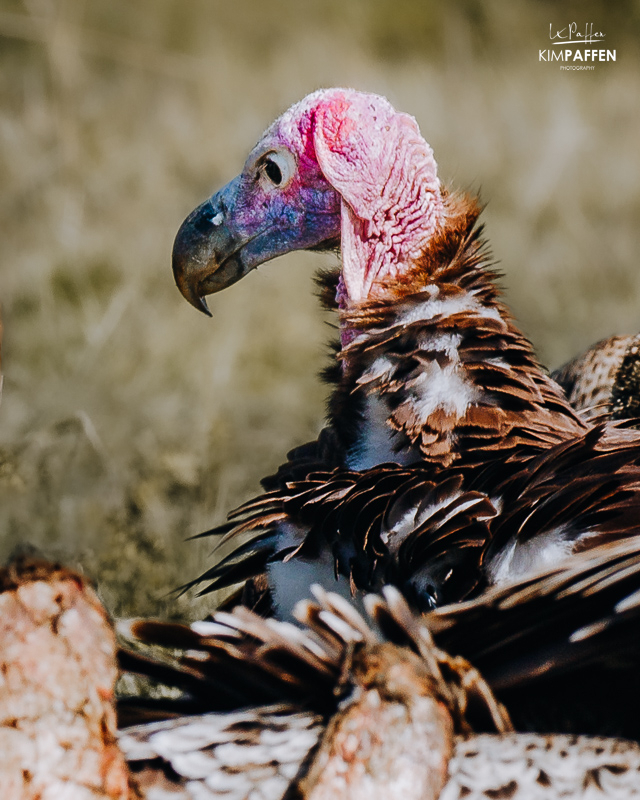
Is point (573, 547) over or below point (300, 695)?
over

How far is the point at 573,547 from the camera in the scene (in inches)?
84.1

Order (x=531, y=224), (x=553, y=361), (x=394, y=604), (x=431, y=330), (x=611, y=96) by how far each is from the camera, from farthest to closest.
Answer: (x=611, y=96), (x=531, y=224), (x=553, y=361), (x=431, y=330), (x=394, y=604)

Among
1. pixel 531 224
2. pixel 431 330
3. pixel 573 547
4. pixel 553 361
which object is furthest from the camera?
pixel 531 224

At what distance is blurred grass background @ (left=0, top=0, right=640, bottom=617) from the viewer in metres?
4.32

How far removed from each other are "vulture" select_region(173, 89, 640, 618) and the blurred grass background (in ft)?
1.18

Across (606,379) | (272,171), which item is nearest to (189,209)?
(606,379)

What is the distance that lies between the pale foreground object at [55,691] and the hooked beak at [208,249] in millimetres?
1433

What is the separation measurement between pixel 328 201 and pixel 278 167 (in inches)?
6.3

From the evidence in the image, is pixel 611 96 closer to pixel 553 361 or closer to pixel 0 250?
pixel 553 361

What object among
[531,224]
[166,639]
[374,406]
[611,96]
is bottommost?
[166,639]

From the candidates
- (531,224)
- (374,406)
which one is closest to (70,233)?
(531,224)

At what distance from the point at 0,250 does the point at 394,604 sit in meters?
5.21

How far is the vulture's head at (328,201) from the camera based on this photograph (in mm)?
2830
